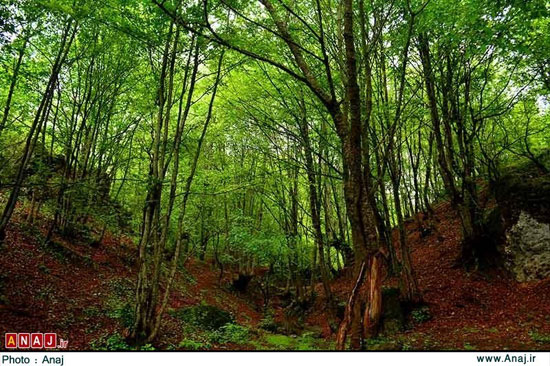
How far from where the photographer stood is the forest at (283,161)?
641 centimetres

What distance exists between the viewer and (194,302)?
Result: 13555 mm

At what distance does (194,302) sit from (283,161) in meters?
6.66

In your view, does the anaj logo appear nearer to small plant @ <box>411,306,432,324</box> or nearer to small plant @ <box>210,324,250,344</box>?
small plant @ <box>210,324,250,344</box>

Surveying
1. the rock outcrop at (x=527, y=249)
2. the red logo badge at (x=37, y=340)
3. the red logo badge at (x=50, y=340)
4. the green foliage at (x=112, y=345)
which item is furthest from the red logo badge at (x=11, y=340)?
the rock outcrop at (x=527, y=249)

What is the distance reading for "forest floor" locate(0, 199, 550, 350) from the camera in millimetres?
7031

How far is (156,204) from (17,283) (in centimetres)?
430

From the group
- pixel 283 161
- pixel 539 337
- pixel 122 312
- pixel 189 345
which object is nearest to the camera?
pixel 539 337

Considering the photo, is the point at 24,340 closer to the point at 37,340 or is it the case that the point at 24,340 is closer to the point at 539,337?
the point at 37,340

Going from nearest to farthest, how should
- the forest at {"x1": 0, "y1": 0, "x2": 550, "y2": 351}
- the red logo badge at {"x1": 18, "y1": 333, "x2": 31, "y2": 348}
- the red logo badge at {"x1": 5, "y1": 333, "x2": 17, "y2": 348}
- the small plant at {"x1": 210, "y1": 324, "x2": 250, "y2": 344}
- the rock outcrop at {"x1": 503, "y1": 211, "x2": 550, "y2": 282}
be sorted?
the red logo badge at {"x1": 5, "y1": 333, "x2": 17, "y2": 348} → the red logo badge at {"x1": 18, "y1": 333, "x2": 31, "y2": 348} → the forest at {"x1": 0, "y1": 0, "x2": 550, "y2": 351} → the small plant at {"x1": 210, "y1": 324, "x2": 250, "y2": 344} → the rock outcrop at {"x1": 503, "y1": 211, "x2": 550, "y2": 282}

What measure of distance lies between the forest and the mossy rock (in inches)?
2.2

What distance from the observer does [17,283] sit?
841 centimetres

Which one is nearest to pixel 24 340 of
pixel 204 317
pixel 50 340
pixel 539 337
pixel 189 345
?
pixel 50 340

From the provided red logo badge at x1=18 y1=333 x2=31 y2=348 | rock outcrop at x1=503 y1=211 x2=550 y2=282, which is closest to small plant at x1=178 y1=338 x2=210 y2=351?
red logo badge at x1=18 y1=333 x2=31 y2=348

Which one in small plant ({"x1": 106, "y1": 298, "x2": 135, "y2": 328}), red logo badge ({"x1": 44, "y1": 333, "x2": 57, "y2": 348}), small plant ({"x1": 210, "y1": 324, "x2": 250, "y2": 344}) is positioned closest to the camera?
red logo badge ({"x1": 44, "y1": 333, "x2": 57, "y2": 348})
